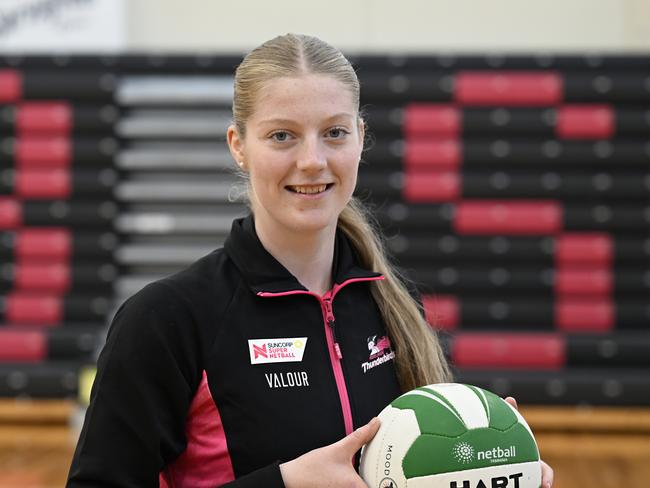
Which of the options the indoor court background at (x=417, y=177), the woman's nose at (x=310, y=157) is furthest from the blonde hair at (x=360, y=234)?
the indoor court background at (x=417, y=177)

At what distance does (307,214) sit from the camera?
1.44m

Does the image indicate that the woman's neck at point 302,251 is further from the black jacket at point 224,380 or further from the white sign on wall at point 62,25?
the white sign on wall at point 62,25

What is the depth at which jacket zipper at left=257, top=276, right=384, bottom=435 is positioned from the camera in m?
1.44

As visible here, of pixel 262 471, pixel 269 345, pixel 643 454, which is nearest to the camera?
pixel 262 471

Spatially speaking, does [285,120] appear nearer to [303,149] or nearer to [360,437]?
[303,149]

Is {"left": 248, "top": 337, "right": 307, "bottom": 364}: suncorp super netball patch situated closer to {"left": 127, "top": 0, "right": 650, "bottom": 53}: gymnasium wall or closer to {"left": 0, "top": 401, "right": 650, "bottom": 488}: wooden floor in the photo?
{"left": 0, "top": 401, "right": 650, "bottom": 488}: wooden floor

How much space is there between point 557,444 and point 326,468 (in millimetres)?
4290

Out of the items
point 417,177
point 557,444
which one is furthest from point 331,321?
point 417,177

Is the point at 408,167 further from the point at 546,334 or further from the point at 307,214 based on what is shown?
the point at 307,214

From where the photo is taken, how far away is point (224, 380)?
4.57 ft

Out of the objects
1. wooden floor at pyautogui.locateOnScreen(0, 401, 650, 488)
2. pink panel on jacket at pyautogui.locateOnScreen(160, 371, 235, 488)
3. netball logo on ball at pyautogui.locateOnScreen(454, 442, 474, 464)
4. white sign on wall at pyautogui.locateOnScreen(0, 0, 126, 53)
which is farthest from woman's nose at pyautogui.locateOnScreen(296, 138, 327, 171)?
white sign on wall at pyautogui.locateOnScreen(0, 0, 126, 53)

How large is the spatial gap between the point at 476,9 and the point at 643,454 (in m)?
3.23

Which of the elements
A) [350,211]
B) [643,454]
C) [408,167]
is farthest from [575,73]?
[350,211]

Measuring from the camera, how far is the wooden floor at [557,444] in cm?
459
